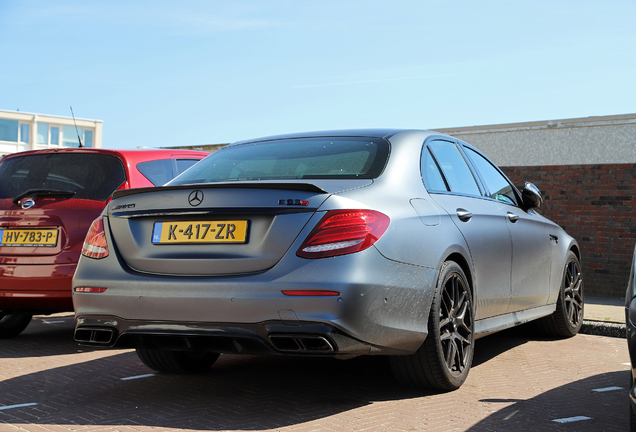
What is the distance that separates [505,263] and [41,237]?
3.76 metres

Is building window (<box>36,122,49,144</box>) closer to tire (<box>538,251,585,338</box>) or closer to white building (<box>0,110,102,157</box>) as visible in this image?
white building (<box>0,110,102,157</box>)

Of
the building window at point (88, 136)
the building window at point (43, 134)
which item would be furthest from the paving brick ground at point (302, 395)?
the building window at point (88, 136)

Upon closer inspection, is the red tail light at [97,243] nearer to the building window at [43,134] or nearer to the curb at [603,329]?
the curb at [603,329]

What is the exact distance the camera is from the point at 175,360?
193 inches

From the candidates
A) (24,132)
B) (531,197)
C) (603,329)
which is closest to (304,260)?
(531,197)

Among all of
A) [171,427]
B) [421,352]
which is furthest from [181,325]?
[421,352]

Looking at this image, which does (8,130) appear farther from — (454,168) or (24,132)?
(454,168)

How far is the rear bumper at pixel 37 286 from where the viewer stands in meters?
5.87

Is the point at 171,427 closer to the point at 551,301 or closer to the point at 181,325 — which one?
the point at 181,325

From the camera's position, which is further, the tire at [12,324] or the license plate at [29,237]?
the tire at [12,324]

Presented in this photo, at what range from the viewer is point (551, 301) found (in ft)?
20.4

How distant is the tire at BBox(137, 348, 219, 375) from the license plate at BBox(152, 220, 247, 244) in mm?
1278

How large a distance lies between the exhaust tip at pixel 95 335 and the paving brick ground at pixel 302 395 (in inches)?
15.5

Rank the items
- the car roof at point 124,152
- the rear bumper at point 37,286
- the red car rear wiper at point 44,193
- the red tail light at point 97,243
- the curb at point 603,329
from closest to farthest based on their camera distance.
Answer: the red tail light at point 97,243, the rear bumper at point 37,286, the red car rear wiper at point 44,193, the car roof at point 124,152, the curb at point 603,329
